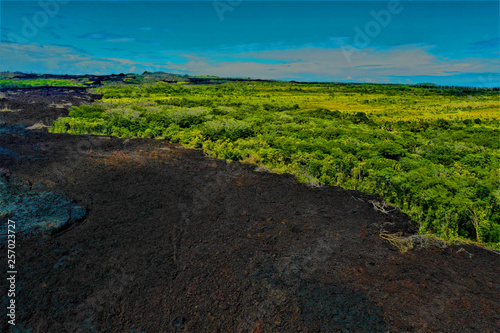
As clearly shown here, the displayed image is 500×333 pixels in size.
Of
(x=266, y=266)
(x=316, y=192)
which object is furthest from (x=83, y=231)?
(x=316, y=192)

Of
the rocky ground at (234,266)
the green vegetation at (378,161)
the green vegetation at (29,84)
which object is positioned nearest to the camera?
the rocky ground at (234,266)

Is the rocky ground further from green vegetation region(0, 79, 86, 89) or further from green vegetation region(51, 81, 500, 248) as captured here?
green vegetation region(0, 79, 86, 89)

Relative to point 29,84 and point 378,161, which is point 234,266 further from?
point 29,84

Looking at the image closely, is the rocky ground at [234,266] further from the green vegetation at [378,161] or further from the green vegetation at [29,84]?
the green vegetation at [29,84]

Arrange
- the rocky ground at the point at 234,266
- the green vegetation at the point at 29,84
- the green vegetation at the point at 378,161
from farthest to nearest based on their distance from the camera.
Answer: the green vegetation at the point at 29,84 < the green vegetation at the point at 378,161 < the rocky ground at the point at 234,266

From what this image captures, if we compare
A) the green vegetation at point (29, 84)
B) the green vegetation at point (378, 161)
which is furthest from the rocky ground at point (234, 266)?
the green vegetation at point (29, 84)

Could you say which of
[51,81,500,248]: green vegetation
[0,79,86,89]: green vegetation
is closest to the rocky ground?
[51,81,500,248]: green vegetation

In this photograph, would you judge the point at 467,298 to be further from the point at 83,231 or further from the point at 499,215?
the point at 83,231

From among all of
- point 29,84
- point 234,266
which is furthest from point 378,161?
point 29,84
